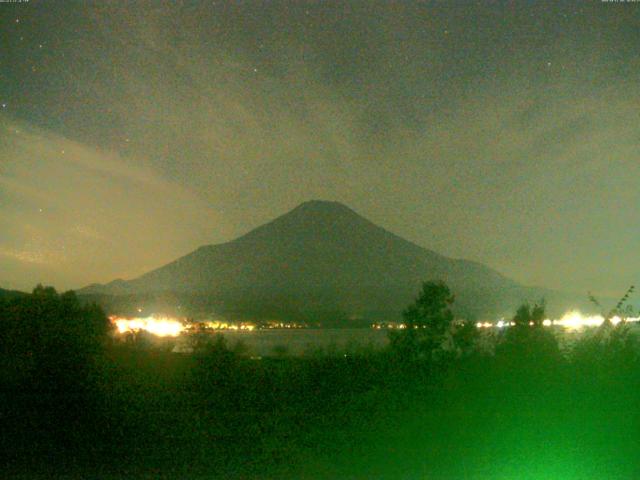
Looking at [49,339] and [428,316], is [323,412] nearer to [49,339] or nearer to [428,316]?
[49,339]

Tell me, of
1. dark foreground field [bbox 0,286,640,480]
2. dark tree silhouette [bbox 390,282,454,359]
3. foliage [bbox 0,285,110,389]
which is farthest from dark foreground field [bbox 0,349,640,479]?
dark tree silhouette [bbox 390,282,454,359]

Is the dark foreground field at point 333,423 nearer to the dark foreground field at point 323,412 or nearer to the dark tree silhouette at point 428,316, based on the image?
the dark foreground field at point 323,412

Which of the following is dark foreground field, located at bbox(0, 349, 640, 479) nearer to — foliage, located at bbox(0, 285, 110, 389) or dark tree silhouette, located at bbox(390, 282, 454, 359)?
foliage, located at bbox(0, 285, 110, 389)

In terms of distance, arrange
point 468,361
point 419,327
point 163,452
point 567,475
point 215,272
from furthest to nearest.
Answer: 1. point 215,272
2. point 419,327
3. point 468,361
4. point 163,452
5. point 567,475

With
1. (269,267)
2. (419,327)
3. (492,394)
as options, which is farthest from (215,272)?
(492,394)

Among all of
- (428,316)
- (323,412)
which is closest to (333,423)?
(323,412)

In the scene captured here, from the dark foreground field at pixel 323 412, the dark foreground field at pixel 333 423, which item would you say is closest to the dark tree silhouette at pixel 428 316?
the dark foreground field at pixel 323 412

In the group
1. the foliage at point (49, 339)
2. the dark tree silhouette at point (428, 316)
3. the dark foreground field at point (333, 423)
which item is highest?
the dark tree silhouette at point (428, 316)

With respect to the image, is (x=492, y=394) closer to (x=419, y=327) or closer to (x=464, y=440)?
(x=464, y=440)
